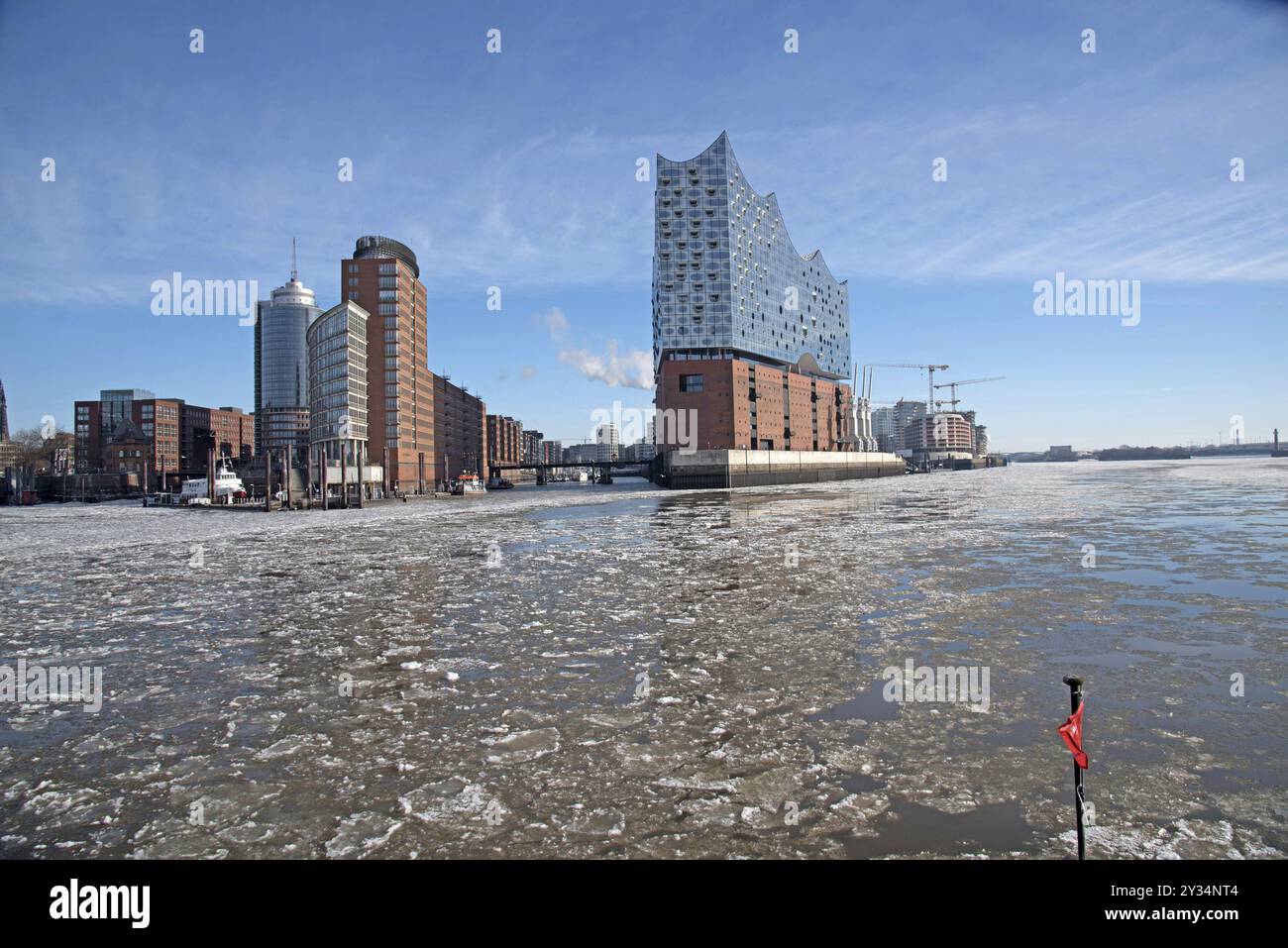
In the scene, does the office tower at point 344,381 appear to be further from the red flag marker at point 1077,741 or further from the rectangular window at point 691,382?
the red flag marker at point 1077,741

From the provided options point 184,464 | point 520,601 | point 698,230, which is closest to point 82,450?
point 184,464

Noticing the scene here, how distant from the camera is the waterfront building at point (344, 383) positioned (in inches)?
4373

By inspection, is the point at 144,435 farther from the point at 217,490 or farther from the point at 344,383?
the point at 217,490

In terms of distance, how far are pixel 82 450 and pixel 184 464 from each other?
989 inches

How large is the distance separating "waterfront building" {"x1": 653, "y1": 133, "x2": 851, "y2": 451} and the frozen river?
10470 cm

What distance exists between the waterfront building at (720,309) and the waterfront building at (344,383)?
175 feet

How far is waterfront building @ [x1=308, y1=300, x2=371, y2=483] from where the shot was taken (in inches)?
4373

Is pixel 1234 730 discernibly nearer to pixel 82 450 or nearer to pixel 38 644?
pixel 38 644

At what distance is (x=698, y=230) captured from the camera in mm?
125625

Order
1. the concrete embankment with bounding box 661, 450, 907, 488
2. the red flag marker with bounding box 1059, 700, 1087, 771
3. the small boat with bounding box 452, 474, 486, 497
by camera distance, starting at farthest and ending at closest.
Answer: the small boat with bounding box 452, 474, 486, 497 → the concrete embankment with bounding box 661, 450, 907, 488 → the red flag marker with bounding box 1059, 700, 1087, 771

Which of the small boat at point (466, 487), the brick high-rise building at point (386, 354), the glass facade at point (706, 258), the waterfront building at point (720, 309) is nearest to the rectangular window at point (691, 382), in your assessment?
the waterfront building at point (720, 309)

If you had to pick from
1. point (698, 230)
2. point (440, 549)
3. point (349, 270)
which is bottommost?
point (440, 549)

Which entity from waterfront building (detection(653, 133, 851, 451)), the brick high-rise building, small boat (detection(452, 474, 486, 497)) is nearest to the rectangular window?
waterfront building (detection(653, 133, 851, 451))

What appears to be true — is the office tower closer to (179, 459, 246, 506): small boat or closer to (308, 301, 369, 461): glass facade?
(308, 301, 369, 461): glass facade
